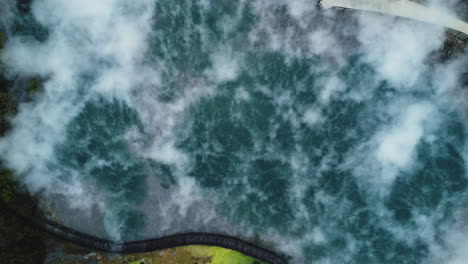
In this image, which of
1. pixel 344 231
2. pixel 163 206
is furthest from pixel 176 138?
pixel 344 231

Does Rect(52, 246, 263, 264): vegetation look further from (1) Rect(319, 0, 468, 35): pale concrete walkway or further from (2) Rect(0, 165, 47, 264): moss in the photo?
(1) Rect(319, 0, 468, 35): pale concrete walkway

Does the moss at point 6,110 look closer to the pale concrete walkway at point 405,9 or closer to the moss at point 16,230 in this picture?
the moss at point 16,230

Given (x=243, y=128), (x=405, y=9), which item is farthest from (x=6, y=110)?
(x=405, y=9)

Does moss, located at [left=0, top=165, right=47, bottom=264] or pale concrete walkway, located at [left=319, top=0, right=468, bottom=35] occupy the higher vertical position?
pale concrete walkway, located at [left=319, top=0, right=468, bottom=35]

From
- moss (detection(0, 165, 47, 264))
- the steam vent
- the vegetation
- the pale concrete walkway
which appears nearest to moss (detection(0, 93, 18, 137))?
the steam vent

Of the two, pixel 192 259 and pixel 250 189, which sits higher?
pixel 250 189

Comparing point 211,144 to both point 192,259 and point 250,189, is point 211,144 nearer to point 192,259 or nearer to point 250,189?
point 250,189
